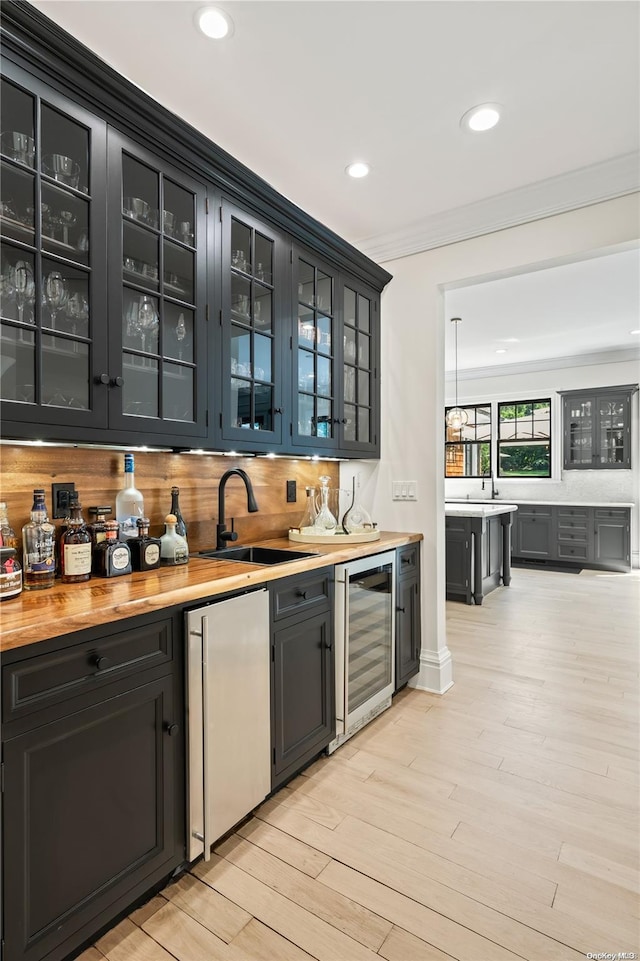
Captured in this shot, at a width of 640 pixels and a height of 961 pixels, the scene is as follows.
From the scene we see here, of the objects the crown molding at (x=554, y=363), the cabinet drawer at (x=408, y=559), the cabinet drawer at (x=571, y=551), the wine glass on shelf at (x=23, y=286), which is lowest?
the cabinet drawer at (x=571, y=551)

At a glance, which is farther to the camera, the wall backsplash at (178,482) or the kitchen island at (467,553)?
the kitchen island at (467,553)

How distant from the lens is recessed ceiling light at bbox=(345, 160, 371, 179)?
247 centimetres

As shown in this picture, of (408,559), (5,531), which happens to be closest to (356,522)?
(408,559)

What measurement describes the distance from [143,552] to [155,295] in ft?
3.16

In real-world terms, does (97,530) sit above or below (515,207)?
below

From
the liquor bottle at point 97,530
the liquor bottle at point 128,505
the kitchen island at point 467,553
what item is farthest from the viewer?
the kitchen island at point 467,553

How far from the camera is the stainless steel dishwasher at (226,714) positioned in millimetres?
1569

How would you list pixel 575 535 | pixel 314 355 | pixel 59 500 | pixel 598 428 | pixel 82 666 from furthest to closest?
pixel 598 428 → pixel 575 535 → pixel 314 355 → pixel 59 500 → pixel 82 666

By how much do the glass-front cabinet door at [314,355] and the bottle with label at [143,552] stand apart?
973 millimetres

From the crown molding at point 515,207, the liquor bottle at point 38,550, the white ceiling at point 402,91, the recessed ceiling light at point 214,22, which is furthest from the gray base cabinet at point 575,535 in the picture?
the liquor bottle at point 38,550

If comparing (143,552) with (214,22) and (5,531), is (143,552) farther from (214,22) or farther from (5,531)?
(214,22)

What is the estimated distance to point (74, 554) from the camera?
1617 millimetres

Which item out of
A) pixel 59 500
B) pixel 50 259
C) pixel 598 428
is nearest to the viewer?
pixel 50 259

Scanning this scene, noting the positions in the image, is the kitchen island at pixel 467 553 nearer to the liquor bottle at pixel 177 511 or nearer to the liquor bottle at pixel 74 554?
the liquor bottle at pixel 177 511
